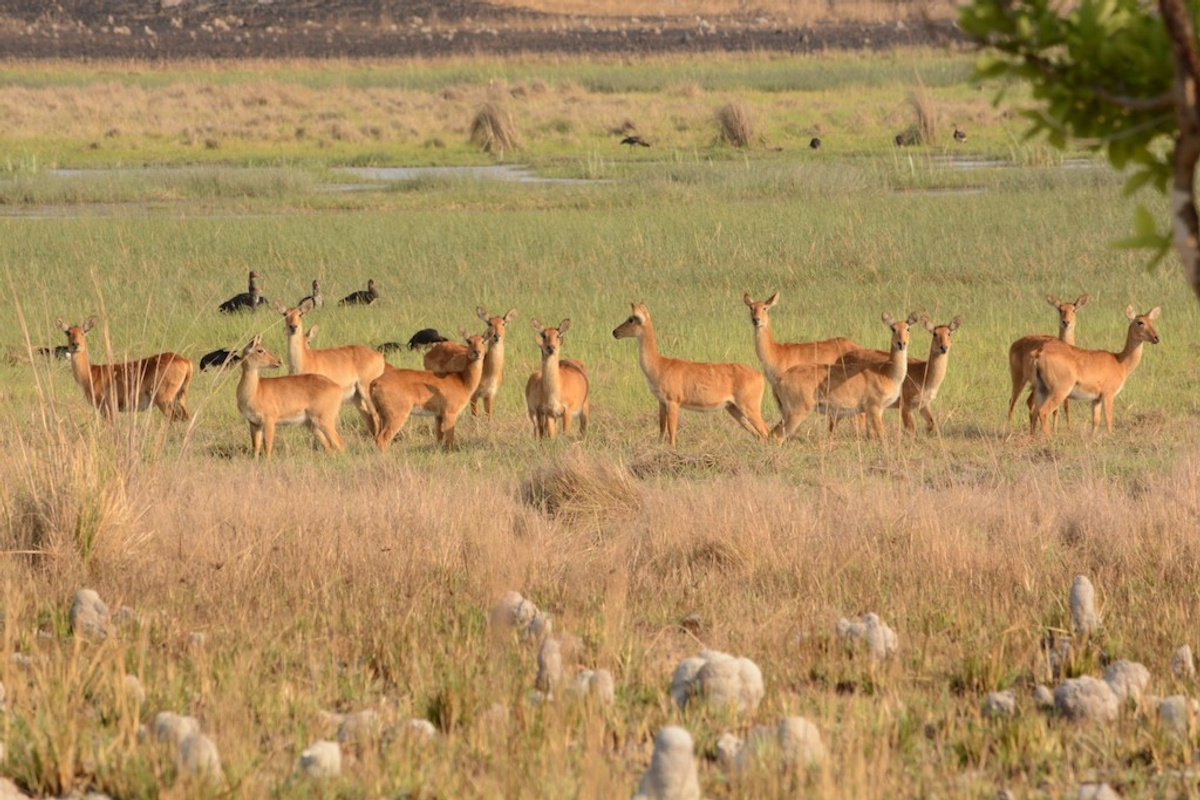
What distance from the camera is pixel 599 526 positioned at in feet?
29.4

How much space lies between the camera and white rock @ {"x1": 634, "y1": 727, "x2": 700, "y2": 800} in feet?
15.4

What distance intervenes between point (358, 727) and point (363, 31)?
73929 millimetres

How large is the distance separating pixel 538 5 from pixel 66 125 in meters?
49.2

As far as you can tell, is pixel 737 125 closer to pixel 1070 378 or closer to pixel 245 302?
pixel 245 302

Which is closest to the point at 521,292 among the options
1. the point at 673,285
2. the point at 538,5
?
the point at 673,285

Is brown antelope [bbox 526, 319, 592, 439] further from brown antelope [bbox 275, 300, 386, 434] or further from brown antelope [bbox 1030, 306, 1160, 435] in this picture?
brown antelope [bbox 1030, 306, 1160, 435]

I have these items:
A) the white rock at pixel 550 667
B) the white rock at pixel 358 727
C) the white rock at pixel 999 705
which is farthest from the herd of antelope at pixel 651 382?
the white rock at pixel 999 705

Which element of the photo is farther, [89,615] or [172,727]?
[89,615]

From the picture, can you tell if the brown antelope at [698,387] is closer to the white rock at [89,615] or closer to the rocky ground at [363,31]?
the white rock at [89,615]

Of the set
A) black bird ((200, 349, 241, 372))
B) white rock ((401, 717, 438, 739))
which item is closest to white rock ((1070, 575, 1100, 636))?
white rock ((401, 717, 438, 739))

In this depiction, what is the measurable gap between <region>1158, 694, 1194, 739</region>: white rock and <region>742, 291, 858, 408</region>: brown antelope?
7.55 m

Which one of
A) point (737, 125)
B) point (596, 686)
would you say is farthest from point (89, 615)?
point (737, 125)

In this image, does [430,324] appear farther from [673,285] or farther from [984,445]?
[984,445]

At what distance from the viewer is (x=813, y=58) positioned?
62.4 metres
